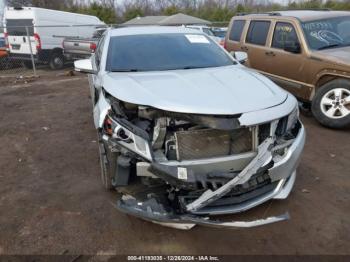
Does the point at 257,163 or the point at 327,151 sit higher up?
the point at 257,163

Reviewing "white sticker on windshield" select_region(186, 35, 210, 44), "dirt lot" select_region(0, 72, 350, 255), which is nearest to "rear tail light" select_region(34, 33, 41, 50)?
"dirt lot" select_region(0, 72, 350, 255)

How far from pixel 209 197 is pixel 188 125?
0.68 m

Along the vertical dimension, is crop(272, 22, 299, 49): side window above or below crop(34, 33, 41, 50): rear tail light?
above

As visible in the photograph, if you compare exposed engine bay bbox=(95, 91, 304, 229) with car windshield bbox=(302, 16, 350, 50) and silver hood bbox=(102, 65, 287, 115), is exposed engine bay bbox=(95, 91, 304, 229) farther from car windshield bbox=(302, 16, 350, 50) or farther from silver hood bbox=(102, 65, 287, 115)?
car windshield bbox=(302, 16, 350, 50)

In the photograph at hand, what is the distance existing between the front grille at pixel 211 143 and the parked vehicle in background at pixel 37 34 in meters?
11.7

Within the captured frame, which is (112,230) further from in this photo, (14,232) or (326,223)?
(326,223)

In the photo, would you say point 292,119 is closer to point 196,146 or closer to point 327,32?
point 196,146

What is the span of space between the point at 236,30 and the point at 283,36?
164cm

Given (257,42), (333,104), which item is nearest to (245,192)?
(333,104)

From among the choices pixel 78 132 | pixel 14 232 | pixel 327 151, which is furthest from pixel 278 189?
pixel 78 132

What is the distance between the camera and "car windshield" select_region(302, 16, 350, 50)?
231 inches

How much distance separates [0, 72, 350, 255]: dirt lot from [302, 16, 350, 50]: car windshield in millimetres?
1520

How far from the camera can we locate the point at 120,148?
2.80 meters

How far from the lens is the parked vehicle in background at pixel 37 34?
13.3m
